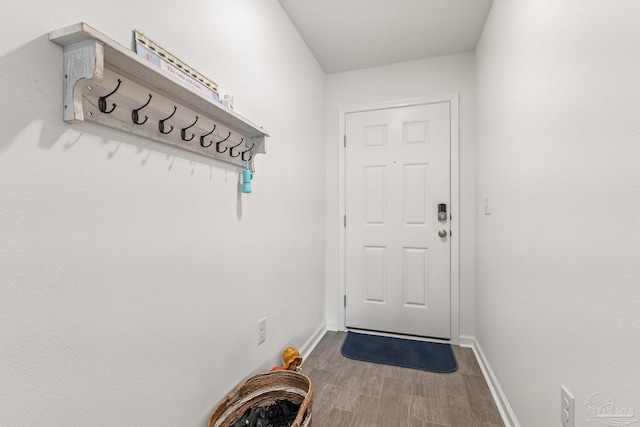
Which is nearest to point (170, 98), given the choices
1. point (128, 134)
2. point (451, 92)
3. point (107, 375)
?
point (128, 134)

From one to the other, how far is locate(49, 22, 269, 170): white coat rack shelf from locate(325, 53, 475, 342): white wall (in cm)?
155

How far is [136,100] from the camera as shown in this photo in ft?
3.17

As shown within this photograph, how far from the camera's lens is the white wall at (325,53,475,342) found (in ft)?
8.34

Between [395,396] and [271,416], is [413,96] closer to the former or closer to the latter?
Result: [395,396]

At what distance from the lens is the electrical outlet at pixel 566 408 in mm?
963

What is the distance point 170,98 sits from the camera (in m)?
1.09

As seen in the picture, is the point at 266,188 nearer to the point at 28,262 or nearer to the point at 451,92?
the point at 28,262

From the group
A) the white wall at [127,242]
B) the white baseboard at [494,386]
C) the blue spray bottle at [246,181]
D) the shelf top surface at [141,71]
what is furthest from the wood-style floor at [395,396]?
the shelf top surface at [141,71]

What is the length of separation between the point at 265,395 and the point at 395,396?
81cm

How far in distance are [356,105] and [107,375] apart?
2639mm

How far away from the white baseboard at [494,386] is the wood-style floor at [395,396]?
31 millimetres

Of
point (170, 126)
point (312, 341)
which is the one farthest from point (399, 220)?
point (170, 126)

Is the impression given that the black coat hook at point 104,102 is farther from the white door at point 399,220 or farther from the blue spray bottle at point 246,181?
the white door at point 399,220

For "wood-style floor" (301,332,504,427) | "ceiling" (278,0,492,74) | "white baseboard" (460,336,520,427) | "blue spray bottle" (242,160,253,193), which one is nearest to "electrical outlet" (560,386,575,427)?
"white baseboard" (460,336,520,427)
